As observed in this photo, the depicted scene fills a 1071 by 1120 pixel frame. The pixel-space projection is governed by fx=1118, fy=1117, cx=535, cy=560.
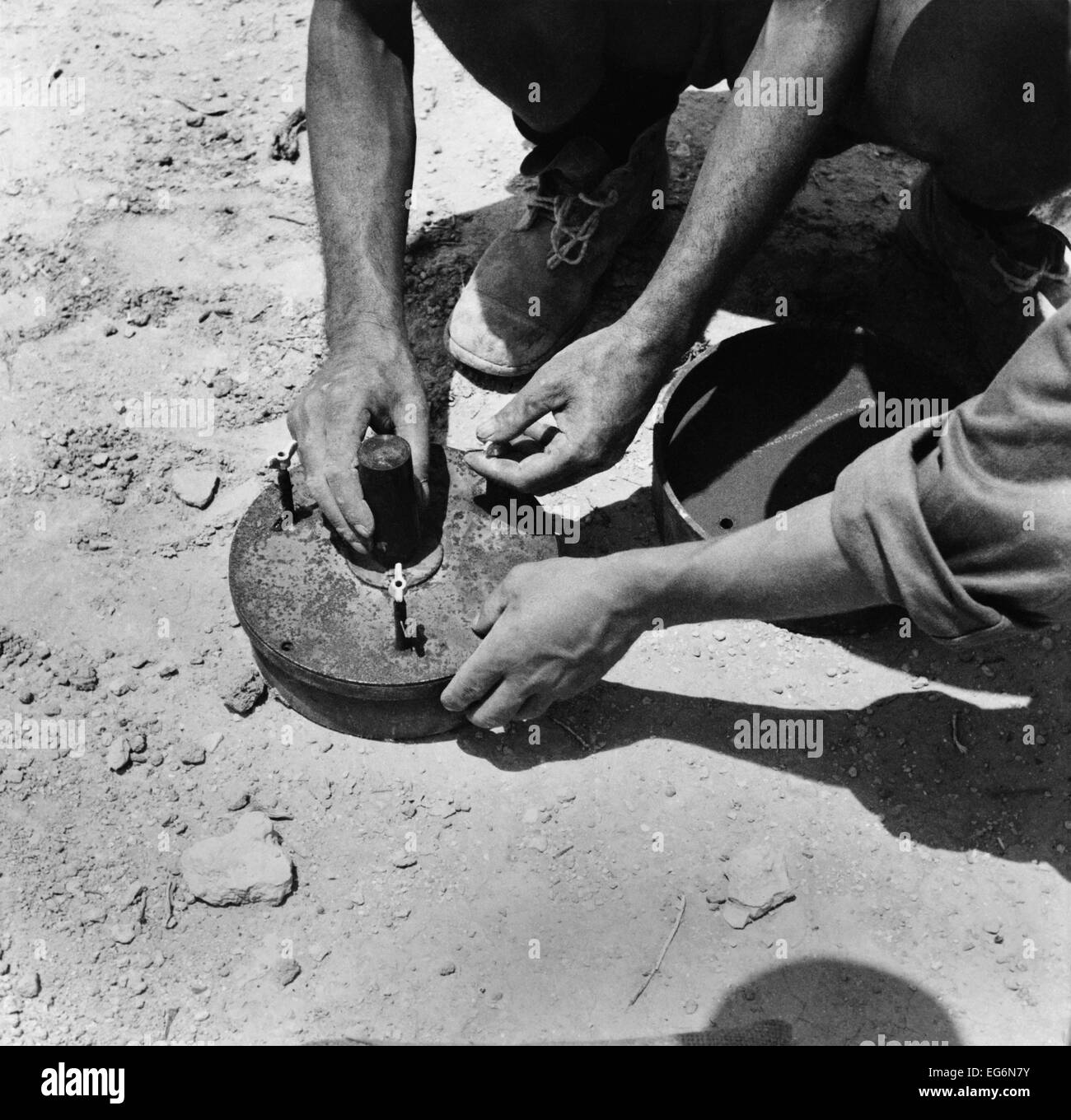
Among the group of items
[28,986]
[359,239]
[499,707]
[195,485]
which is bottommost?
[28,986]

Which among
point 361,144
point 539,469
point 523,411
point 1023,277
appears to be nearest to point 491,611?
point 539,469

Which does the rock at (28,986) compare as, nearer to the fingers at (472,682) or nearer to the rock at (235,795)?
the rock at (235,795)

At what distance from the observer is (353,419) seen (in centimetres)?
219

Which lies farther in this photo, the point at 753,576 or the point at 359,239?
the point at 359,239

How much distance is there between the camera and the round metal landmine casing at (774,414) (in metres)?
2.71

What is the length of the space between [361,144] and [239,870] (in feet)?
5.22

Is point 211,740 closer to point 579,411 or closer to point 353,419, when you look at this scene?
point 353,419

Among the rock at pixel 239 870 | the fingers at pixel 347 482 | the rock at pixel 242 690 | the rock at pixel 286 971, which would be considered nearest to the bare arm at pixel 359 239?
the fingers at pixel 347 482

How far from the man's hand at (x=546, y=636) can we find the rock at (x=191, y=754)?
557 mm

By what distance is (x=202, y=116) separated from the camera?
11.6 feet

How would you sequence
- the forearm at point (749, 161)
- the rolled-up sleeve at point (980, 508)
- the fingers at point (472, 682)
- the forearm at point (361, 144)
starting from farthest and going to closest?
the forearm at point (361, 144) → the forearm at point (749, 161) → the fingers at point (472, 682) → the rolled-up sleeve at point (980, 508)

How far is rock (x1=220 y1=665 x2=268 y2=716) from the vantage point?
7.68ft

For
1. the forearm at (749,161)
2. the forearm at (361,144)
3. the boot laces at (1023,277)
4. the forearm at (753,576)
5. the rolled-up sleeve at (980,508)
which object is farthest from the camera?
the boot laces at (1023,277)
